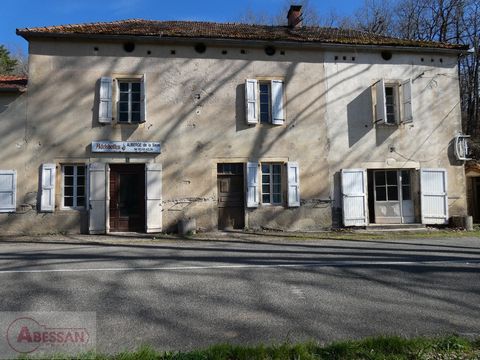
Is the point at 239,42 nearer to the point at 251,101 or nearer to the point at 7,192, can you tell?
the point at 251,101

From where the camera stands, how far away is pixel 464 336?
3.88m

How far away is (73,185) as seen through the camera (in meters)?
13.6

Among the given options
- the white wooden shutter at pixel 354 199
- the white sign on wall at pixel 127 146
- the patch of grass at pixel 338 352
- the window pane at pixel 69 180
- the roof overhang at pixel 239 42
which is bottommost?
the patch of grass at pixel 338 352

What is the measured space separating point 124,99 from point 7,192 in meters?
4.72

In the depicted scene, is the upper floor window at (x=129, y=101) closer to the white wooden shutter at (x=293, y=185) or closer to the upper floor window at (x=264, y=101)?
the upper floor window at (x=264, y=101)

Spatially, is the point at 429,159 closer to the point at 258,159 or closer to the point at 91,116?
the point at 258,159

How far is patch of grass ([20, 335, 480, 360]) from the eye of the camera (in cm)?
328

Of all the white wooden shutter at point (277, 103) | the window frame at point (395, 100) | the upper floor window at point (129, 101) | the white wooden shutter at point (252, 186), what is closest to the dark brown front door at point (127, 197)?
the upper floor window at point (129, 101)

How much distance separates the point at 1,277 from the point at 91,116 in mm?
8230

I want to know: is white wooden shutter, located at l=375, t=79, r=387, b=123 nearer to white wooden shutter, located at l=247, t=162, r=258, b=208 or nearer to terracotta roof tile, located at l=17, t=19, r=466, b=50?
terracotta roof tile, located at l=17, t=19, r=466, b=50

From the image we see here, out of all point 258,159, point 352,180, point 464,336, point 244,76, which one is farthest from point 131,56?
point 464,336

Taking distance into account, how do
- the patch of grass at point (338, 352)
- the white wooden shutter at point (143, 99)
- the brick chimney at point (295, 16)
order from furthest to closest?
the brick chimney at point (295, 16)
the white wooden shutter at point (143, 99)
the patch of grass at point (338, 352)

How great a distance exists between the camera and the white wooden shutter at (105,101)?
13539mm

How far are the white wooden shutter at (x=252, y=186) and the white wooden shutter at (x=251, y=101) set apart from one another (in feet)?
5.10
